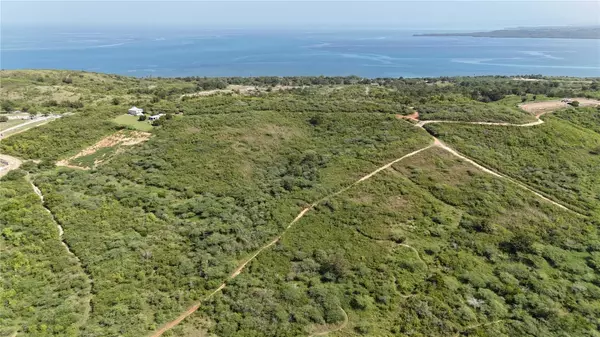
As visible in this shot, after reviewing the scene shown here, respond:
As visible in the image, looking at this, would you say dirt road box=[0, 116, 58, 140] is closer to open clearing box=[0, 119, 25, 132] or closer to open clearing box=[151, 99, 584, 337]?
open clearing box=[0, 119, 25, 132]

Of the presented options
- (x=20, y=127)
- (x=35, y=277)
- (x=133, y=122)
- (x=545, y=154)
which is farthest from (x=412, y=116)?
(x=20, y=127)

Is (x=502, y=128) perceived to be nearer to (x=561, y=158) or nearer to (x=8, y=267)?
(x=561, y=158)

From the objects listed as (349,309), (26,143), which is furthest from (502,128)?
(26,143)

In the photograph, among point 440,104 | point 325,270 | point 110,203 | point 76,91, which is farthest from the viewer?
point 76,91

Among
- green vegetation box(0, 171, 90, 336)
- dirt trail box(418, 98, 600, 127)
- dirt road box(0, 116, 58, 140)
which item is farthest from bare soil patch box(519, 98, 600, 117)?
dirt road box(0, 116, 58, 140)

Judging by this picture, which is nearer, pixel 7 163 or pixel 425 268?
pixel 425 268

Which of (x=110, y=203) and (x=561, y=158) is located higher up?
(x=561, y=158)

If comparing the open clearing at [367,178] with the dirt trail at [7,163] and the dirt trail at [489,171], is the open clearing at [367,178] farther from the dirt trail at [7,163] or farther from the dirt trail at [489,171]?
the dirt trail at [7,163]

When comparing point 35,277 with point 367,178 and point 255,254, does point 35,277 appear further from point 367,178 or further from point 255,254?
point 367,178
